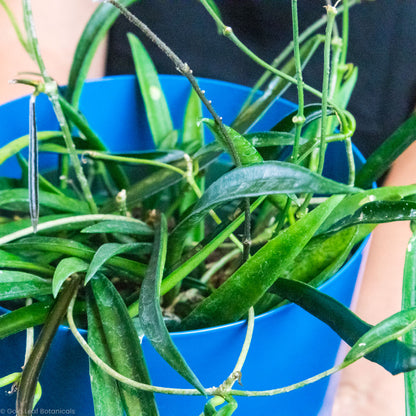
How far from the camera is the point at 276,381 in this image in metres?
0.29

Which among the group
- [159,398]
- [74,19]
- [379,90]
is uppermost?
[74,19]

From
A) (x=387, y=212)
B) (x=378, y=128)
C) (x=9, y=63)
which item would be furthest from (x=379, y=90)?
(x=9, y=63)

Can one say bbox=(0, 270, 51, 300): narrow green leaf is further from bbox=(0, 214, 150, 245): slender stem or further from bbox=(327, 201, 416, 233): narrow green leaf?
bbox=(327, 201, 416, 233): narrow green leaf

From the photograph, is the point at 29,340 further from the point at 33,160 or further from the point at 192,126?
the point at 192,126

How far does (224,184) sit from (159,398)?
0.39 feet

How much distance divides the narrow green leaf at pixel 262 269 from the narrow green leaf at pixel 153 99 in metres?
0.21

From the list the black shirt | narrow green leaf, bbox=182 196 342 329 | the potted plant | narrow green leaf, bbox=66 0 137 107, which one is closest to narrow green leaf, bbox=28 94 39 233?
the potted plant

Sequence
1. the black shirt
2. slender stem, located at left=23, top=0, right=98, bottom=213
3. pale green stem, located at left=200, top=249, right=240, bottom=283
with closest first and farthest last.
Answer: slender stem, located at left=23, top=0, right=98, bottom=213, pale green stem, located at left=200, top=249, right=240, bottom=283, the black shirt

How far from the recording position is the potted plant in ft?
0.75

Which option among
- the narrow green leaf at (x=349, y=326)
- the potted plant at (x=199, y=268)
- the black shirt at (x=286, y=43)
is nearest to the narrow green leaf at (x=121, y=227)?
the potted plant at (x=199, y=268)

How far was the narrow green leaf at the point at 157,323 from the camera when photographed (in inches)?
8.3

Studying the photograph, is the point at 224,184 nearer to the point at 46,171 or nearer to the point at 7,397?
the point at 7,397

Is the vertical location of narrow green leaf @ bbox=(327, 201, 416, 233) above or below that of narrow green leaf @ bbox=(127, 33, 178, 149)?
below

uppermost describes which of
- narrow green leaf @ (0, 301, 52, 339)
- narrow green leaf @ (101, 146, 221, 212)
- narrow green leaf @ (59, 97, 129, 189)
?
narrow green leaf @ (59, 97, 129, 189)
